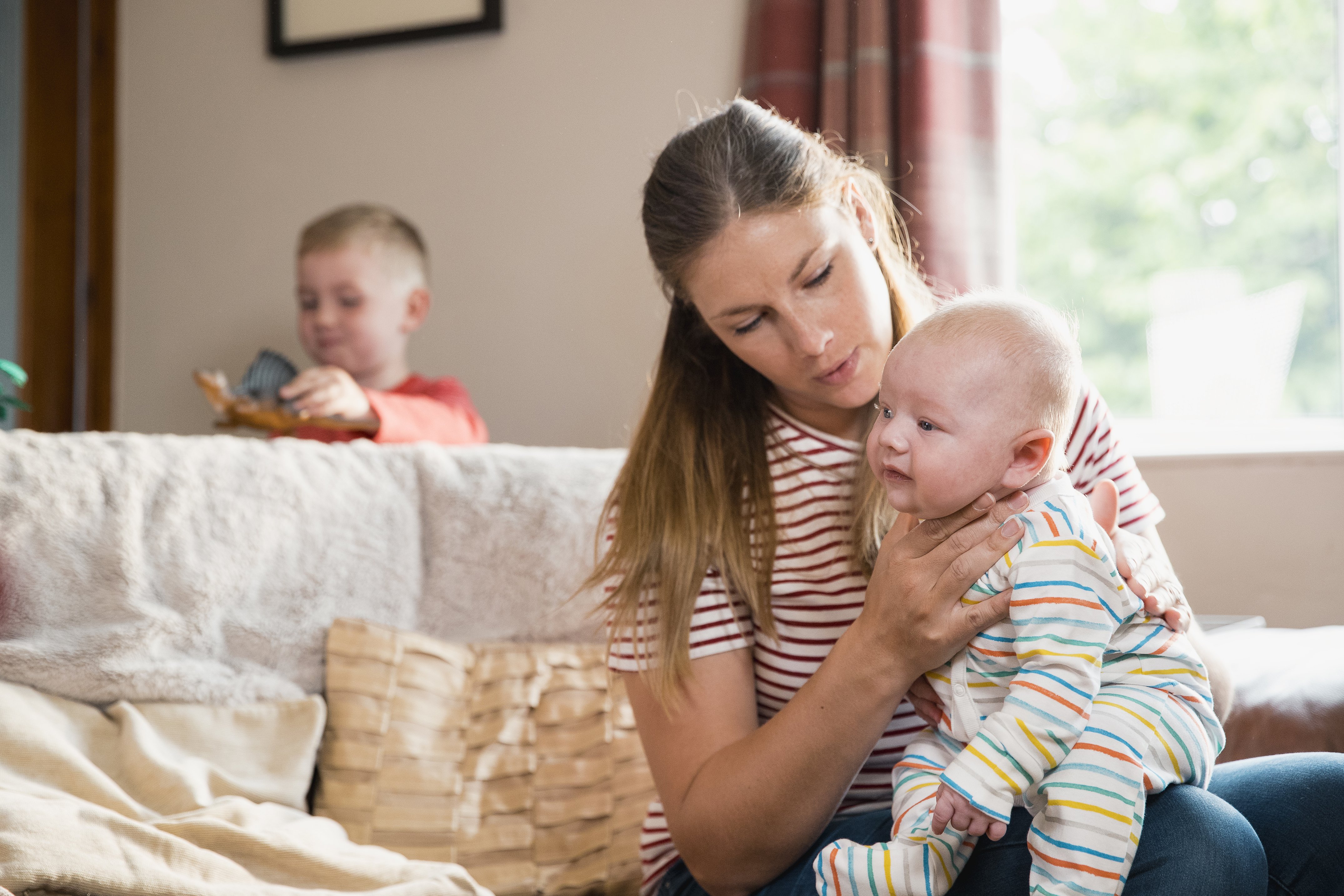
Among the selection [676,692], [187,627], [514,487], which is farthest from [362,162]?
[676,692]

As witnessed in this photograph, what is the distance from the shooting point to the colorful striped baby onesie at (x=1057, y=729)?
0.78m

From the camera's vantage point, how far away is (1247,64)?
86.9 inches

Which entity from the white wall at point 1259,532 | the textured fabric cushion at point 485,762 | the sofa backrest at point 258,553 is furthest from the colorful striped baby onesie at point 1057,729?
the white wall at point 1259,532

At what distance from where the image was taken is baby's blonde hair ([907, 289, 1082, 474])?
860mm

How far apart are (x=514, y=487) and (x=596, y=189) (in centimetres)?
95

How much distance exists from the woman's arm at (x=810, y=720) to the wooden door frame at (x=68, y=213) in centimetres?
201

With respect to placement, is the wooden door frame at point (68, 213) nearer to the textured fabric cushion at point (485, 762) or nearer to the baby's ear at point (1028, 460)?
the textured fabric cushion at point (485, 762)

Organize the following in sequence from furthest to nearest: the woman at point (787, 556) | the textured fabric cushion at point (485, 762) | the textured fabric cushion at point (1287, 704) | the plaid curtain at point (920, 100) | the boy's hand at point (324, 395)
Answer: the plaid curtain at point (920, 100) → the boy's hand at point (324, 395) → the textured fabric cushion at point (485, 762) → the textured fabric cushion at point (1287, 704) → the woman at point (787, 556)

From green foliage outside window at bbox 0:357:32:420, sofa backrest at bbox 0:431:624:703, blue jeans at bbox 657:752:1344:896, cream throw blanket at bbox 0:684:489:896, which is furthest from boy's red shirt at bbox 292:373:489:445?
blue jeans at bbox 657:752:1344:896

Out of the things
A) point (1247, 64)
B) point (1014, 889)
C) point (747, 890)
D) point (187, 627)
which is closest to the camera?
point (1014, 889)

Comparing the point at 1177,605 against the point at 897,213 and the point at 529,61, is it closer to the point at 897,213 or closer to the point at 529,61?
the point at 897,213

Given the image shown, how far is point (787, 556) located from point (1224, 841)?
18.3 inches

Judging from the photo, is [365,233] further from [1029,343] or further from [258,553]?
[1029,343]

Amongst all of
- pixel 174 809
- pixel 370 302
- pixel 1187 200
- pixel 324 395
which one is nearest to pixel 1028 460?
pixel 174 809
